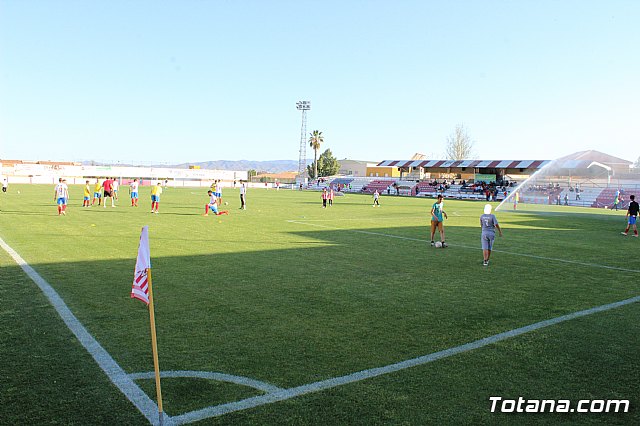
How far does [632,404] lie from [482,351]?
1742 mm

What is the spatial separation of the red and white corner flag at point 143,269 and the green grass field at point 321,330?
0.95 m

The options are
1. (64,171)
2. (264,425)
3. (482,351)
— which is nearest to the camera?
(264,425)

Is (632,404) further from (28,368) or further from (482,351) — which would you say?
(28,368)

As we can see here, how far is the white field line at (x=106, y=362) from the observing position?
4.59 m

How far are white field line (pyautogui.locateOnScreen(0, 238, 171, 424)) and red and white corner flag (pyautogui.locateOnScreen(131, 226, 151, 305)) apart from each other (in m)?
0.91

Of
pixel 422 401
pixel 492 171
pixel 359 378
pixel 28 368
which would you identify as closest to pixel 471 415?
pixel 422 401

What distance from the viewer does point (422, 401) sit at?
478cm

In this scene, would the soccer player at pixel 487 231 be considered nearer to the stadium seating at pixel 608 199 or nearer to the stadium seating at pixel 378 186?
the stadium seating at pixel 608 199

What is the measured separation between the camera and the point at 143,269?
486 centimetres

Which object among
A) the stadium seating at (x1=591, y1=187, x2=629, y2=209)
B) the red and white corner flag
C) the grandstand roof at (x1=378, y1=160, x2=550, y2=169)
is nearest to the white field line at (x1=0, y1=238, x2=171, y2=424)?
the red and white corner flag

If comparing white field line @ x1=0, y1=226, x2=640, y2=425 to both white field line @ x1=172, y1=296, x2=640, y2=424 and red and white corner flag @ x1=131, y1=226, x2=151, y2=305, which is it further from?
red and white corner flag @ x1=131, y1=226, x2=151, y2=305

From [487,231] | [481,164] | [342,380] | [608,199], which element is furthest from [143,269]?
[481,164]

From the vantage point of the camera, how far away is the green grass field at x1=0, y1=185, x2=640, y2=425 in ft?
15.3

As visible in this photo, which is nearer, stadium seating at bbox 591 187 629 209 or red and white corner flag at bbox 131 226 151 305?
red and white corner flag at bbox 131 226 151 305
